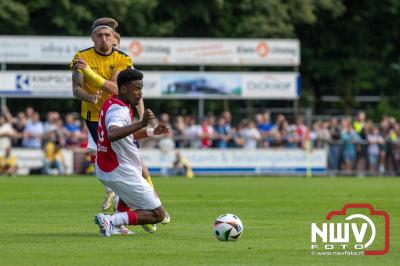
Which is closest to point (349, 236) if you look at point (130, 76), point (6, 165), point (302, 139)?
point (130, 76)

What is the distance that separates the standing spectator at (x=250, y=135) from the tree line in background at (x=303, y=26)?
10226 millimetres

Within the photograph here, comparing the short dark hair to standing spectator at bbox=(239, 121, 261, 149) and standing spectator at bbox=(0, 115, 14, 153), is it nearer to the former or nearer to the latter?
standing spectator at bbox=(0, 115, 14, 153)

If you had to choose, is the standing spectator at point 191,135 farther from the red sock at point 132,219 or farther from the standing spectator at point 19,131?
the red sock at point 132,219

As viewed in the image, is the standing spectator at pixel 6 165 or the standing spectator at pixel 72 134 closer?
the standing spectator at pixel 6 165

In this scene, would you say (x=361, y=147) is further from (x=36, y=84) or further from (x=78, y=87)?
(x=78, y=87)

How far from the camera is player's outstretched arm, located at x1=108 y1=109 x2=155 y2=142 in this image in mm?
11109

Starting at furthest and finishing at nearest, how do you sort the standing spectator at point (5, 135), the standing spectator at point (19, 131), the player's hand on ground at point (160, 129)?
the standing spectator at point (19, 131) < the standing spectator at point (5, 135) < the player's hand on ground at point (160, 129)

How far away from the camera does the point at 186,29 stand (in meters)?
49.3

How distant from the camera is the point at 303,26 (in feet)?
174

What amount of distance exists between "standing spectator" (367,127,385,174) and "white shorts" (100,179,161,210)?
83.3ft

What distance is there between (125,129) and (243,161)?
25892mm

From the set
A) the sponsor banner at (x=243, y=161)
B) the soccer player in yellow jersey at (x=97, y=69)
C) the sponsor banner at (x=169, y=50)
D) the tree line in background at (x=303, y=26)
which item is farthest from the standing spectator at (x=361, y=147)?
the soccer player in yellow jersey at (x=97, y=69)

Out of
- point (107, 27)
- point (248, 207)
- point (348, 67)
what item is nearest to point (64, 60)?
point (348, 67)

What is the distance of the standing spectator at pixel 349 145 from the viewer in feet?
119
